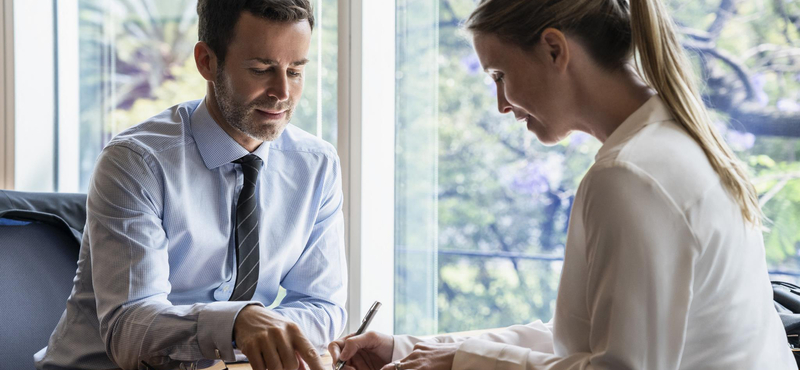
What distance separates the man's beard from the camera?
5.19 ft

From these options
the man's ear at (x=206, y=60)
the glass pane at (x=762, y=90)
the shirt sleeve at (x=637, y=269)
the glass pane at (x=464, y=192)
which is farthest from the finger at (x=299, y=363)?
the glass pane at (x=762, y=90)

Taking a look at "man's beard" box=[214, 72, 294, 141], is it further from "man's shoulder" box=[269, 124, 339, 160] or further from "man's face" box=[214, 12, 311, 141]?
"man's shoulder" box=[269, 124, 339, 160]

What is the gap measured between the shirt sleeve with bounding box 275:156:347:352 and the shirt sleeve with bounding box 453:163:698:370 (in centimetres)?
81

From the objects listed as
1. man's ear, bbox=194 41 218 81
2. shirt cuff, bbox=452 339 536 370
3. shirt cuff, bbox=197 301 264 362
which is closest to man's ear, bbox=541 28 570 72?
shirt cuff, bbox=452 339 536 370

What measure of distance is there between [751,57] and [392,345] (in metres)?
1.41

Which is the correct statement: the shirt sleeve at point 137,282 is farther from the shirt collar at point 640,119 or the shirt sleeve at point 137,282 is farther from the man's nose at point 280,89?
the shirt collar at point 640,119

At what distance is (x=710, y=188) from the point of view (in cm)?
90

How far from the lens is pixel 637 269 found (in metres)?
0.84

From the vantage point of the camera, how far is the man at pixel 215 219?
132cm

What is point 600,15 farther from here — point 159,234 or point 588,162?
point 588,162

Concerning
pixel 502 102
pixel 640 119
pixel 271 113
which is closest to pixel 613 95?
pixel 640 119

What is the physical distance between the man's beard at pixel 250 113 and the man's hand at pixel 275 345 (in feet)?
1.72

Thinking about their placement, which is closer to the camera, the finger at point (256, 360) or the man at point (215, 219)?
the finger at point (256, 360)

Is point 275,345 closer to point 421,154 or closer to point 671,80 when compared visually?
point 671,80
